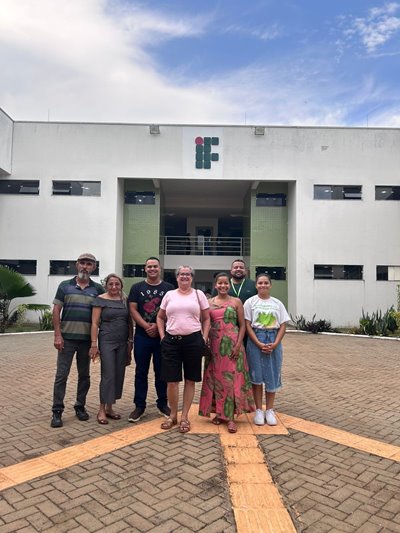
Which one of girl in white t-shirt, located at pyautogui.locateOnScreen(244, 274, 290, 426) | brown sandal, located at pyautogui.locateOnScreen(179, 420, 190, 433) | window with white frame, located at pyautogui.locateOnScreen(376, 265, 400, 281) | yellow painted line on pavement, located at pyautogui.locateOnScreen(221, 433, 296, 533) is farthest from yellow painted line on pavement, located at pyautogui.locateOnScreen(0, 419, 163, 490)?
window with white frame, located at pyautogui.locateOnScreen(376, 265, 400, 281)

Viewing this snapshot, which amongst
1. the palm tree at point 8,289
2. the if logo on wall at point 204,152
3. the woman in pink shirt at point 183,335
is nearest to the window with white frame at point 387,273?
the if logo on wall at point 204,152

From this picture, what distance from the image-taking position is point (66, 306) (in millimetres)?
4383

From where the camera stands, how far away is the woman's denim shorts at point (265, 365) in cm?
432

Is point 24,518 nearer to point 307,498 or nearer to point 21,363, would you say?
point 307,498

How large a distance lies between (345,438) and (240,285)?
6.20 feet

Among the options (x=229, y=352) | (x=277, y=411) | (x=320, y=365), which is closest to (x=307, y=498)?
(x=229, y=352)

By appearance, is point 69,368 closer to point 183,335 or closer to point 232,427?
point 183,335

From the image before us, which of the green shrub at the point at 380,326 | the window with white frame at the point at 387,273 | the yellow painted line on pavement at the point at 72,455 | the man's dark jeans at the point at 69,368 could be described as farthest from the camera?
the window with white frame at the point at 387,273

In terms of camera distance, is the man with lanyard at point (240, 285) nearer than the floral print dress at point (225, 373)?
No

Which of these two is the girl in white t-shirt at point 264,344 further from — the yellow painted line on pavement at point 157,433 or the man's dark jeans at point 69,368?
the man's dark jeans at point 69,368

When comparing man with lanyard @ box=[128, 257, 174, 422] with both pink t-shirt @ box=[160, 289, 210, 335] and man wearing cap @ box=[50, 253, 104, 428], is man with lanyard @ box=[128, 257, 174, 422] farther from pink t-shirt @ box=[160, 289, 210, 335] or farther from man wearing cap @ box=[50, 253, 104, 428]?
man wearing cap @ box=[50, 253, 104, 428]

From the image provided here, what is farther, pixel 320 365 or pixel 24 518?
pixel 320 365

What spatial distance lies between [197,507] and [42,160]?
17003 mm

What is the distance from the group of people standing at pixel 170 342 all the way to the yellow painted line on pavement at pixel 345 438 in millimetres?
330
